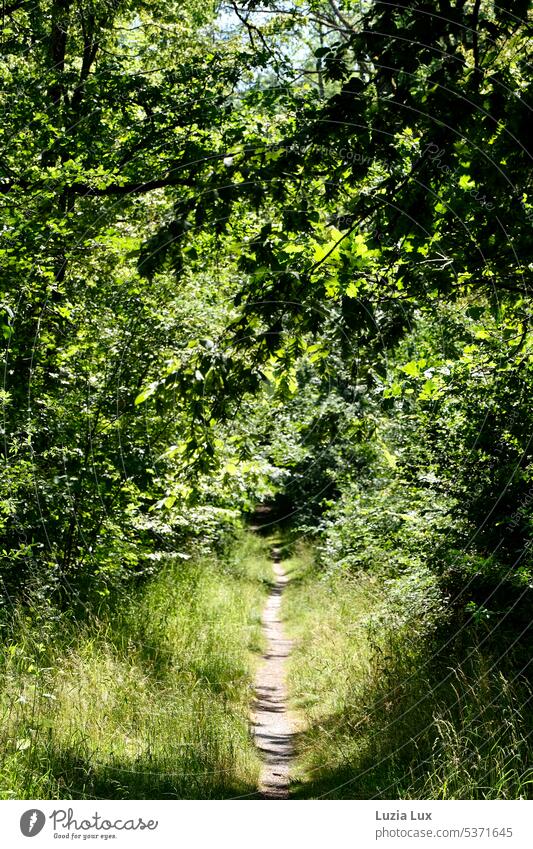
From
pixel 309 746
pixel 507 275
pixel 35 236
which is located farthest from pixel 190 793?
pixel 35 236

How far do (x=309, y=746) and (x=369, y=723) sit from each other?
68cm

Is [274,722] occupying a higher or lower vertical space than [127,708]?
lower

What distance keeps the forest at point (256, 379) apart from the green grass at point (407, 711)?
35mm

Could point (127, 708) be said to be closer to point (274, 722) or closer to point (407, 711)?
point (274, 722)

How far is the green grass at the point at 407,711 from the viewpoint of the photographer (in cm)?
466

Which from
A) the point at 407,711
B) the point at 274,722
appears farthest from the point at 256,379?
the point at 274,722

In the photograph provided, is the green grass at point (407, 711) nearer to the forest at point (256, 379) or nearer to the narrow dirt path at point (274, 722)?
the forest at point (256, 379)

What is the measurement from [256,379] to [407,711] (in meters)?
3.20

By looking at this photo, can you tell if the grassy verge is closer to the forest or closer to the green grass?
the forest

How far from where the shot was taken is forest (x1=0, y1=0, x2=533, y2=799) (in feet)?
15.1

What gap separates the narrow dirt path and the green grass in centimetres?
15

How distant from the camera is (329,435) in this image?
5242 millimetres

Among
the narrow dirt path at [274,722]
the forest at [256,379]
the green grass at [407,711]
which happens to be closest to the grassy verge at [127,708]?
the forest at [256,379]

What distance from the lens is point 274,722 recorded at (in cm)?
740
